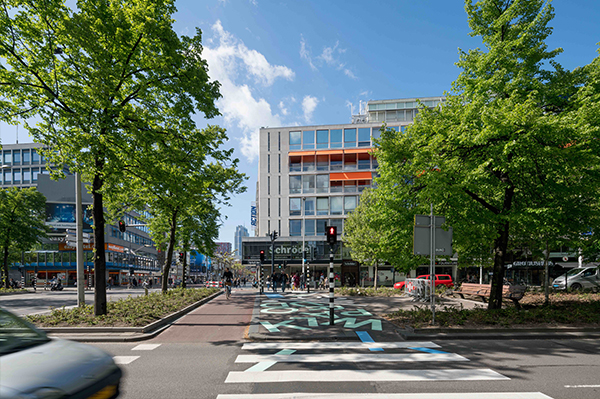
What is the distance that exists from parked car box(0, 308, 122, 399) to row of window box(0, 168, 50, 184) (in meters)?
72.7

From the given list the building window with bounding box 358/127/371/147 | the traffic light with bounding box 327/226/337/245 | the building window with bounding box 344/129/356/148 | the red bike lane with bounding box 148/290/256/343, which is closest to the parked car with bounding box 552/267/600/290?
the traffic light with bounding box 327/226/337/245

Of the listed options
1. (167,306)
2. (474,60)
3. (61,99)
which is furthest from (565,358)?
(61,99)

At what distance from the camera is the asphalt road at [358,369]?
540 cm

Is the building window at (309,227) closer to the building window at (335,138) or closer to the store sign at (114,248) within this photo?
the building window at (335,138)

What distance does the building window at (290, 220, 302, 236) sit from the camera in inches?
1875

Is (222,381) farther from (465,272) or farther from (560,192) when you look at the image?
(465,272)

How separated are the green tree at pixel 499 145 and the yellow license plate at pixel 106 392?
9.16m

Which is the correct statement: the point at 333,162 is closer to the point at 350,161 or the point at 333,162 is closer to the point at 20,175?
the point at 350,161

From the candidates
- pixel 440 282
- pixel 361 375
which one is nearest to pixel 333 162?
pixel 440 282

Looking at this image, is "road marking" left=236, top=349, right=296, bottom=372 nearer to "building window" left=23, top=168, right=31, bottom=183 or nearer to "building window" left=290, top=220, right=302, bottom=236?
"building window" left=290, top=220, right=302, bottom=236

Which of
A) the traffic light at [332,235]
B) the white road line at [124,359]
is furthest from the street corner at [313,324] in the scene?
the white road line at [124,359]

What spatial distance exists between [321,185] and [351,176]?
4.59m

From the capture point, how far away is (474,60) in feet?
39.2

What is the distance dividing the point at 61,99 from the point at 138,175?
3023mm
